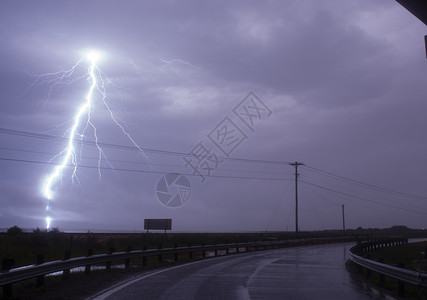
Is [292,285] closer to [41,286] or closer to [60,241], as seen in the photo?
[41,286]

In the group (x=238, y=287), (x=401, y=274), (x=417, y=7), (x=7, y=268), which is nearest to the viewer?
(x=417, y=7)

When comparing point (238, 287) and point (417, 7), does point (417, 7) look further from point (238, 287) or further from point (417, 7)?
point (238, 287)

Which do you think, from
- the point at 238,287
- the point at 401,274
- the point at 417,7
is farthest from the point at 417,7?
the point at 238,287

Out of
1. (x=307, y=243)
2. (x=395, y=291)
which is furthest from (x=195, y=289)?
(x=307, y=243)

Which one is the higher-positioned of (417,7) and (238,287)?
(417,7)

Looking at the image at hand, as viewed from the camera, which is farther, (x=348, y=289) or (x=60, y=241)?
(x=60, y=241)

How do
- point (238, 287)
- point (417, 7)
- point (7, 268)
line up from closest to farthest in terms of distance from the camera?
1. point (417, 7)
2. point (7, 268)
3. point (238, 287)

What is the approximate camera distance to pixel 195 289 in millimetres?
11438

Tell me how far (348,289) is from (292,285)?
1546 millimetres

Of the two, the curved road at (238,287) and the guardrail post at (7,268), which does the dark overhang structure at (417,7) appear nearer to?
the curved road at (238,287)

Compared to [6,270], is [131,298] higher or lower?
lower

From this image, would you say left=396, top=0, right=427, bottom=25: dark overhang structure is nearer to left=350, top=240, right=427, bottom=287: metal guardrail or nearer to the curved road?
left=350, top=240, right=427, bottom=287: metal guardrail

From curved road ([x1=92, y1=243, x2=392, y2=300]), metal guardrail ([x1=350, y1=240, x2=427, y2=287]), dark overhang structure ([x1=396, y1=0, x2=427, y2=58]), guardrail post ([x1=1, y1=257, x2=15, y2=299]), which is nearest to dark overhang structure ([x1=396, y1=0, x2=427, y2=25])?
dark overhang structure ([x1=396, y1=0, x2=427, y2=58])

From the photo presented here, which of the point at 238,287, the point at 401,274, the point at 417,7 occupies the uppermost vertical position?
the point at 417,7
